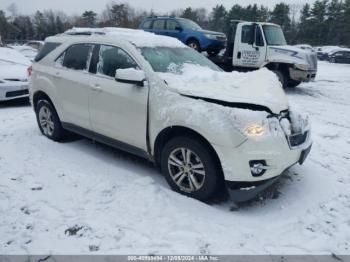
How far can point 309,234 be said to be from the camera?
11.0ft

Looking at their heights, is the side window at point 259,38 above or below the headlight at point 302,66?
above

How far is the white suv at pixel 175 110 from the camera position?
136 inches

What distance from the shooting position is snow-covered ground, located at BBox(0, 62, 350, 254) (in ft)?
10.4

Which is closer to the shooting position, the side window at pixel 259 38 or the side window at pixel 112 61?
the side window at pixel 112 61

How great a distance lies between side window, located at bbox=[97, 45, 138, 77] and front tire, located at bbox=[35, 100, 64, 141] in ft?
4.52

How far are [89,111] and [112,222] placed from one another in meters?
1.91

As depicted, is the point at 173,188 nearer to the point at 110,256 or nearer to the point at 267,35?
the point at 110,256

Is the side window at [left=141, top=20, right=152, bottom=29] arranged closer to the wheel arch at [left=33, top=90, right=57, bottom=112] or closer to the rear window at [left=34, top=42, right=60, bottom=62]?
the rear window at [left=34, top=42, right=60, bottom=62]

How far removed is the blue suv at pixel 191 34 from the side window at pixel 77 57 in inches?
326

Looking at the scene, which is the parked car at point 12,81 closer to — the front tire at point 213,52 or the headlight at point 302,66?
the front tire at point 213,52

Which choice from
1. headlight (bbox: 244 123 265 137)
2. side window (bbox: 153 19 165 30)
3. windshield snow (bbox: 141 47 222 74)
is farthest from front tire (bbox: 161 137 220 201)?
side window (bbox: 153 19 165 30)

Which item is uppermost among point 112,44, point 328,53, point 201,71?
point 112,44

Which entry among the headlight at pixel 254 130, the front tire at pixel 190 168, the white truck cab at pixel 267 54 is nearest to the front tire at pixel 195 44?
the white truck cab at pixel 267 54

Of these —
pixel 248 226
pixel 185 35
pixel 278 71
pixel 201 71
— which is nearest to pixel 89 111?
pixel 201 71
